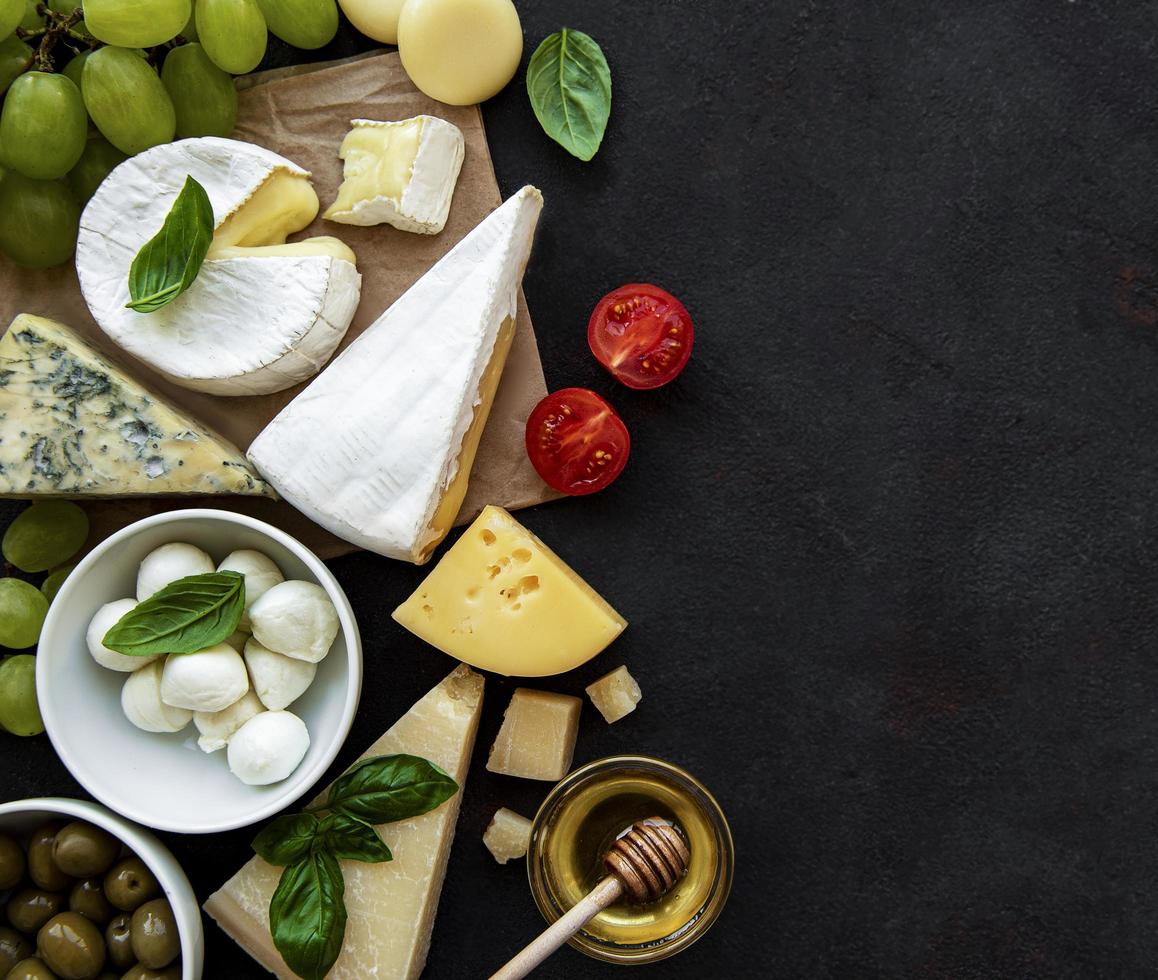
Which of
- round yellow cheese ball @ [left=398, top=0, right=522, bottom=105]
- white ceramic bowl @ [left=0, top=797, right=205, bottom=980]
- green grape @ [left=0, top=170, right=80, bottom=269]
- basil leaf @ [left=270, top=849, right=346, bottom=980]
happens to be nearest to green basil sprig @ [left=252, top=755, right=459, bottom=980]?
basil leaf @ [left=270, top=849, right=346, bottom=980]

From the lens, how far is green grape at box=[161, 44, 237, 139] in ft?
4.12

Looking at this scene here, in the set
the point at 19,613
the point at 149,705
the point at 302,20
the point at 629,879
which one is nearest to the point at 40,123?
the point at 302,20

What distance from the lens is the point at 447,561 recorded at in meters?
1.28

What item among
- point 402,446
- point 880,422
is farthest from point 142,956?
point 880,422

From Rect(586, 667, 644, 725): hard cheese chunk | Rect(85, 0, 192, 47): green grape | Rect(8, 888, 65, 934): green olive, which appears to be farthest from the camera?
Rect(586, 667, 644, 725): hard cheese chunk

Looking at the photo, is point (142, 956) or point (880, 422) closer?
point (142, 956)

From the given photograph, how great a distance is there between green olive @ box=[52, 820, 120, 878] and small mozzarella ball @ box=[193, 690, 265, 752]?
0.17 m

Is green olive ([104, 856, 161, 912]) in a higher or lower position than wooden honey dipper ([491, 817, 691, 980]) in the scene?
lower

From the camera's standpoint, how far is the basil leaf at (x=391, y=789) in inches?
48.9

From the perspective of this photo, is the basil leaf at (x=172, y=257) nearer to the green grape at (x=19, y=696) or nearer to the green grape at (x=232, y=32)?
the green grape at (x=232, y=32)

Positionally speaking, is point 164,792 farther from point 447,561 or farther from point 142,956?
point 447,561

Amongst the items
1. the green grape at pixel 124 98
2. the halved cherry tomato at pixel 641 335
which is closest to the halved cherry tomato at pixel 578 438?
the halved cherry tomato at pixel 641 335

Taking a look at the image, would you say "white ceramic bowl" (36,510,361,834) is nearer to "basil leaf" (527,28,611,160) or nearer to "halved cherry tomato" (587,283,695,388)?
"halved cherry tomato" (587,283,695,388)

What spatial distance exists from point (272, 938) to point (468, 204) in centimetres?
101
